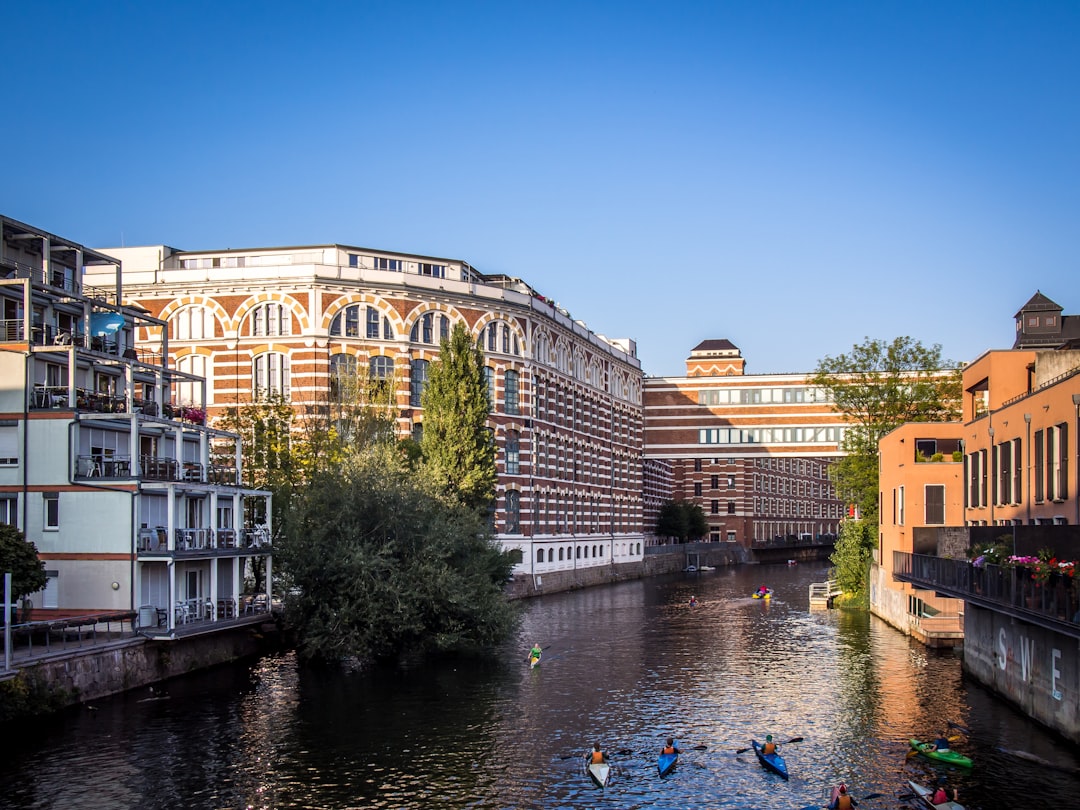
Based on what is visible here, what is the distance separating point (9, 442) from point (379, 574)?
16.0 meters

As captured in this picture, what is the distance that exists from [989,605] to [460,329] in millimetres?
44224

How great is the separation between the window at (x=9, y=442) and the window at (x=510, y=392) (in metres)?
45.1

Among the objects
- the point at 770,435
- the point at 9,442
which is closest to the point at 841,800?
the point at 9,442

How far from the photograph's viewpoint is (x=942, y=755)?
106ft

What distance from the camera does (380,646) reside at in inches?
1961

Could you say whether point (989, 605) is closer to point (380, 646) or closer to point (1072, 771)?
point (1072, 771)

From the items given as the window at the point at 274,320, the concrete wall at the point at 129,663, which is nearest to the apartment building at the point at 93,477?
the concrete wall at the point at 129,663

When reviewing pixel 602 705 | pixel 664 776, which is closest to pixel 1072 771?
pixel 664 776

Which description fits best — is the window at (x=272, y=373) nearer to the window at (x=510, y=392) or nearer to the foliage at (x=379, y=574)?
the window at (x=510, y=392)

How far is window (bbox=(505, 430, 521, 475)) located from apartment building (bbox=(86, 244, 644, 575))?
10 cm

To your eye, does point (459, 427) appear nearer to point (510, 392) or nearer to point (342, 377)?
point (342, 377)

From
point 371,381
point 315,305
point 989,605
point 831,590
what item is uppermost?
point 315,305

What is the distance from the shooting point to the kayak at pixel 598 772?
31.2 meters

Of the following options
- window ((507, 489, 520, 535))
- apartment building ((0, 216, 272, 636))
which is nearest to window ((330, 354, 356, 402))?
window ((507, 489, 520, 535))
